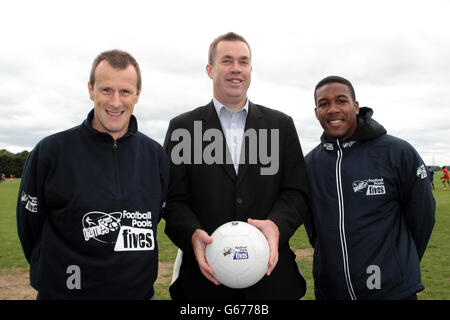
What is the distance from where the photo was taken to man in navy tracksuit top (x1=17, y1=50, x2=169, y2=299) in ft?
10.4

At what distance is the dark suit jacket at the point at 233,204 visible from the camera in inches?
143

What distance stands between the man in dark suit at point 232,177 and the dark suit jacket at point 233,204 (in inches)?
0.4

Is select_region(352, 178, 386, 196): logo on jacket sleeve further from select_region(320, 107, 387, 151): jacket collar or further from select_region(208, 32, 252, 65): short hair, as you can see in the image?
select_region(208, 32, 252, 65): short hair

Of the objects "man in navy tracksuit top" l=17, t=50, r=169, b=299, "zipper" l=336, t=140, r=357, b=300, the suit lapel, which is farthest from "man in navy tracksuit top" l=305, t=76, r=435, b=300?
"man in navy tracksuit top" l=17, t=50, r=169, b=299

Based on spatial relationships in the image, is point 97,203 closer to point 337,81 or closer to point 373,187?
point 373,187

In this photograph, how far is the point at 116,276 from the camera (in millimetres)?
3168

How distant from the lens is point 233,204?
3699mm

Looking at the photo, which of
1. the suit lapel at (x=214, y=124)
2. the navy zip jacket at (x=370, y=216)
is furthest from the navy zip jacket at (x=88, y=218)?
the navy zip jacket at (x=370, y=216)

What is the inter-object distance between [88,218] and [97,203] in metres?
0.16

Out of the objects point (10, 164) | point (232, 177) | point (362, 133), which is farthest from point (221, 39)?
point (10, 164)

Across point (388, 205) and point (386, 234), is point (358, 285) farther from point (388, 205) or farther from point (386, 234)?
point (388, 205)

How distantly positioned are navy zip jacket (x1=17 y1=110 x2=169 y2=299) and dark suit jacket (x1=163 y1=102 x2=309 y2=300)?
41cm

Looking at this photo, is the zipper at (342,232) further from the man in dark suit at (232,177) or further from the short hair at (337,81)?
the short hair at (337,81)

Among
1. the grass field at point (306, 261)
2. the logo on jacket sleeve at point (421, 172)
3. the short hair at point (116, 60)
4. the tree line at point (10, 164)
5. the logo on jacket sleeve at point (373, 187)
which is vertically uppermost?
the tree line at point (10, 164)
